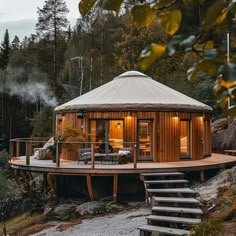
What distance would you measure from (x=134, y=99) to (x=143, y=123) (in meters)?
0.77

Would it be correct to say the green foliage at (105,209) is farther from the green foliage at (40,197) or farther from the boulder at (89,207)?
the green foliage at (40,197)

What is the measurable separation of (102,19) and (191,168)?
59.7ft

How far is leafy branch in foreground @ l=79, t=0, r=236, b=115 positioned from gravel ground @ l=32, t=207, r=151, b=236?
6.15m

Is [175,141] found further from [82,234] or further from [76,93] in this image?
[76,93]

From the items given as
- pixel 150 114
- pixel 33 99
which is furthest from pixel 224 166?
pixel 33 99

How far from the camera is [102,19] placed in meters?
26.2

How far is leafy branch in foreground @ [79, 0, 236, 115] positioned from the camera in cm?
72

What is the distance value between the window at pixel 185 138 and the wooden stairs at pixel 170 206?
287 cm

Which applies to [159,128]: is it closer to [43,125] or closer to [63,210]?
[63,210]

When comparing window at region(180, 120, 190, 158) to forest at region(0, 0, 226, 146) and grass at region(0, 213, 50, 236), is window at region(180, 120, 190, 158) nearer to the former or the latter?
grass at region(0, 213, 50, 236)

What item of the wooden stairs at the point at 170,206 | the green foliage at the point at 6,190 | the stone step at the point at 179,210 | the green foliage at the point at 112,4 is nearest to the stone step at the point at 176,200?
the wooden stairs at the point at 170,206

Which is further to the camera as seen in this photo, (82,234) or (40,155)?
(40,155)

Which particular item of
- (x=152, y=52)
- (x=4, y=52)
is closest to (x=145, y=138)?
(x=152, y=52)

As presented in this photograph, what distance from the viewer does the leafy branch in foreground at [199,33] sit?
72cm
